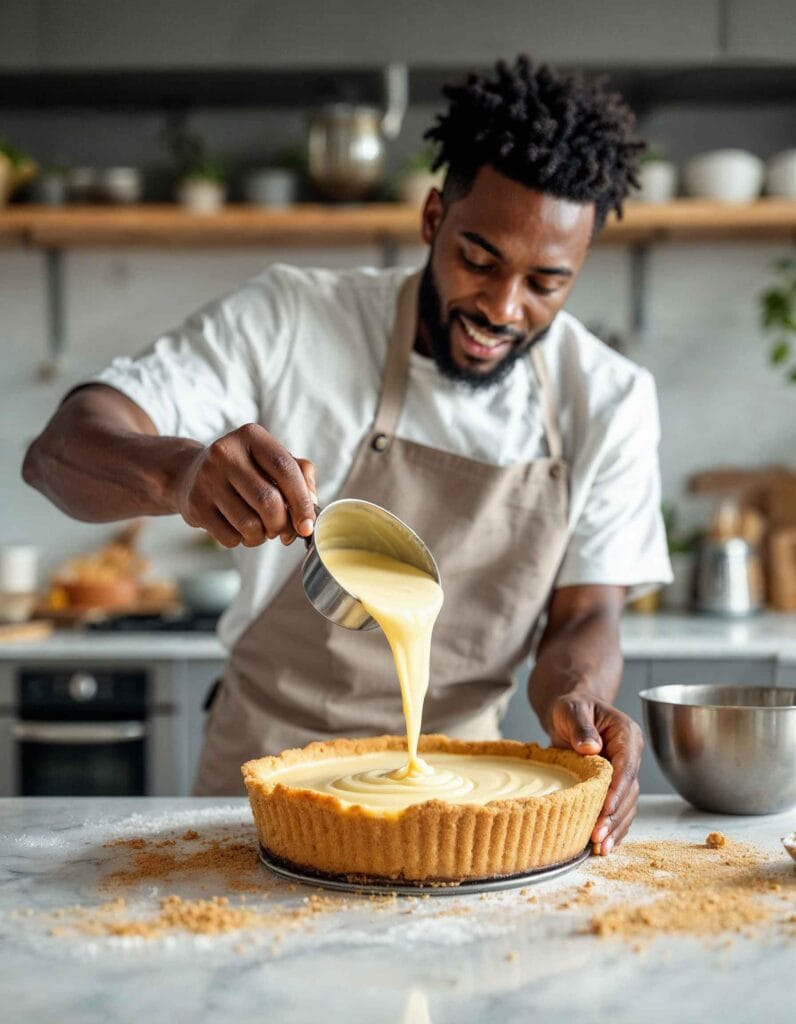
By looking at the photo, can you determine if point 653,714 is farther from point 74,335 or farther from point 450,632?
point 74,335

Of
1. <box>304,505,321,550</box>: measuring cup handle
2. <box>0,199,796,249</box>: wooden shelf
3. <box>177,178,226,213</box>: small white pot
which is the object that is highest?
<box>177,178,226,213</box>: small white pot

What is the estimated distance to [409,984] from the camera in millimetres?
1009

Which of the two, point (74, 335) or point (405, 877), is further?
point (74, 335)

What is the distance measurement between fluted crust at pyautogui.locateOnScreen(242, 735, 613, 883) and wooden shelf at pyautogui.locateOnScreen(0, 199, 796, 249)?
2519 millimetres

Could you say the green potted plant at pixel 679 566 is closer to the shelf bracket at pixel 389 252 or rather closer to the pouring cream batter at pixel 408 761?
the shelf bracket at pixel 389 252

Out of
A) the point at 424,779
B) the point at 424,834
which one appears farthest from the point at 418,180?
the point at 424,834

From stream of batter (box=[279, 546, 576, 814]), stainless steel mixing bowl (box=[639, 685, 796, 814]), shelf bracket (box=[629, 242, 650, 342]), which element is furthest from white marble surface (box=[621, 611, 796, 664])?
stream of batter (box=[279, 546, 576, 814])

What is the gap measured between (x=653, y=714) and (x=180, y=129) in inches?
114

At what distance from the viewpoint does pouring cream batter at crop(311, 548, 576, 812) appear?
1.37 m

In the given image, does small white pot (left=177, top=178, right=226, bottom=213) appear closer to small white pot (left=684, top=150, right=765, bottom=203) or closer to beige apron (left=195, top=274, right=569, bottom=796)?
small white pot (left=684, top=150, right=765, bottom=203)

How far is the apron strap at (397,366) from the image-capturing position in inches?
80.7

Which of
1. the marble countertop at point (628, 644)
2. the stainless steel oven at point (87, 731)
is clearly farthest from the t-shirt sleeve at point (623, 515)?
the stainless steel oven at point (87, 731)

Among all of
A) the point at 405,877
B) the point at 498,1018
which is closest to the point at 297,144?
the point at 405,877

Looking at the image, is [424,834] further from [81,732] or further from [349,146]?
[349,146]
